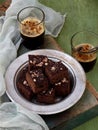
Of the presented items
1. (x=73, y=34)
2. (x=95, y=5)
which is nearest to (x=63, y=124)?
(x=73, y=34)

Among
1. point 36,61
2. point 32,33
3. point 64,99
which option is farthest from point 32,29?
point 64,99

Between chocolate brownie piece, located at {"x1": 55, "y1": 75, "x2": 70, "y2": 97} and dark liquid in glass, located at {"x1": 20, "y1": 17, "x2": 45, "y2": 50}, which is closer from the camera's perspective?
chocolate brownie piece, located at {"x1": 55, "y1": 75, "x2": 70, "y2": 97}

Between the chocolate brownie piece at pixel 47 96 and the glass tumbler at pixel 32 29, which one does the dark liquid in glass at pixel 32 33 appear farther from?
the chocolate brownie piece at pixel 47 96

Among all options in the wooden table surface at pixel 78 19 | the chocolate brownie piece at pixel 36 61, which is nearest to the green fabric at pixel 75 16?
the wooden table surface at pixel 78 19

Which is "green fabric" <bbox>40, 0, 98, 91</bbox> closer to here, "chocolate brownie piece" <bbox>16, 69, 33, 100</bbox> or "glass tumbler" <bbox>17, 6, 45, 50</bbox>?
"glass tumbler" <bbox>17, 6, 45, 50</bbox>

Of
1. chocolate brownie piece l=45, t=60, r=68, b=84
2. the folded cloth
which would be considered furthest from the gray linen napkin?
chocolate brownie piece l=45, t=60, r=68, b=84
